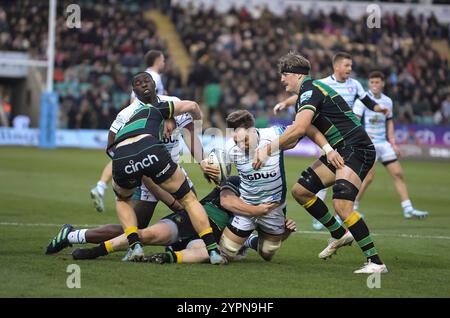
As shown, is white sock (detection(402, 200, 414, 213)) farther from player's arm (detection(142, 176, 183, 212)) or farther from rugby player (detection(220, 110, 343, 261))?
player's arm (detection(142, 176, 183, 212))

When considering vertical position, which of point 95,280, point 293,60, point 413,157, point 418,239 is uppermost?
point 293,60

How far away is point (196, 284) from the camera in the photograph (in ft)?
25.8

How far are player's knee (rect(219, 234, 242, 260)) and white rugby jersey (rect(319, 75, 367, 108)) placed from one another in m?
4.92

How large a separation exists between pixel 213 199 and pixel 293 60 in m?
1.80

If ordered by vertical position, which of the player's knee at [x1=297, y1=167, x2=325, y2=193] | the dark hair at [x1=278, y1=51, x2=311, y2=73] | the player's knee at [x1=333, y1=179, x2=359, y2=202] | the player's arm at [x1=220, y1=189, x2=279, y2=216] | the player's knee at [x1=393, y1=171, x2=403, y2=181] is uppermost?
the dark hair at [x1=278, y1=51, x2=311, y2=73]

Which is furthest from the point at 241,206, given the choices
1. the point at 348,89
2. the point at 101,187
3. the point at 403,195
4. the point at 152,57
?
the point at 403,195

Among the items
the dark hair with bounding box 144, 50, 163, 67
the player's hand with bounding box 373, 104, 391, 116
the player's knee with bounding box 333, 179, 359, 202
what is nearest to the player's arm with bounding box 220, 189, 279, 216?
the player's knee with bounding box 333, 179, 359, 202

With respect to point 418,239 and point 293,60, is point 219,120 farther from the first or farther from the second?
point 293,60

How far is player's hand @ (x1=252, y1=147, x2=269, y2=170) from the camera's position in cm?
874

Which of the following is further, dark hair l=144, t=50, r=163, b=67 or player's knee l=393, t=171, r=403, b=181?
player's knee l=393, t=171, r=403, b=181

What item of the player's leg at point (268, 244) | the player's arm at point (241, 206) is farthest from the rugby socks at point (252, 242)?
the player's arm at point (241, 206)

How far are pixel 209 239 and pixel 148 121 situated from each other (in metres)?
1.40
